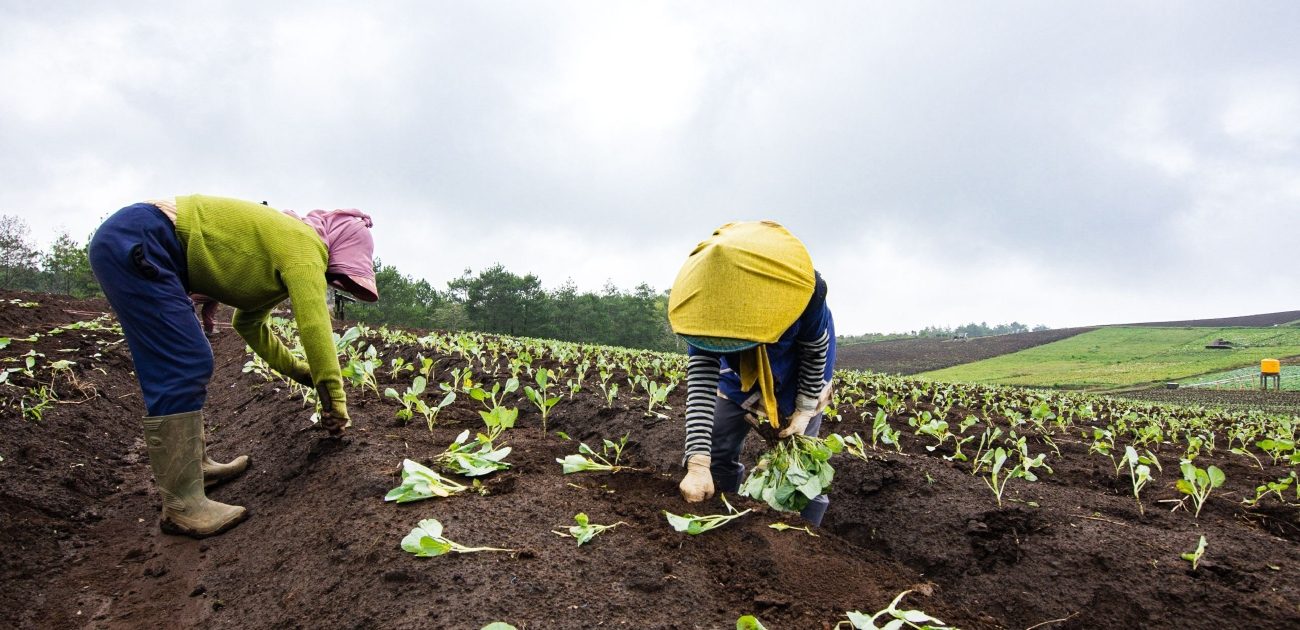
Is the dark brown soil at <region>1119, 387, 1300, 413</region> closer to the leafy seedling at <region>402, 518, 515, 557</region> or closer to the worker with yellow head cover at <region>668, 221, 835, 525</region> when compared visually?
the worker with yellow head cover at <region>668, 221, 835, 525</region>

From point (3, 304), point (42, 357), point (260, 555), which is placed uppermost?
point (3, 304)

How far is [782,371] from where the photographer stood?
2744 millimetres

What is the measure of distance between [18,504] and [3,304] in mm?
7813

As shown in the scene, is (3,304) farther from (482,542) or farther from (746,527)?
(746,527)

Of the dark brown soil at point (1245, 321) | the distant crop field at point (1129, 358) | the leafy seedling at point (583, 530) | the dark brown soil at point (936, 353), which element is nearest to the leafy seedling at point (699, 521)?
the leafy seedling at point (583, 530)

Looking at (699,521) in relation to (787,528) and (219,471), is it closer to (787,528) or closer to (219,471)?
(787,528)

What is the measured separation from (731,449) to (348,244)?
2029 mm

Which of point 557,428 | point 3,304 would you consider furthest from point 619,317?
point 557,428

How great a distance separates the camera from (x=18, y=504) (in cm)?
279

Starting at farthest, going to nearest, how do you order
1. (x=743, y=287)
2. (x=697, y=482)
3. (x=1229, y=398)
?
(x=1229, y=398)
(x=697, y=482)
(x=743, y=287)

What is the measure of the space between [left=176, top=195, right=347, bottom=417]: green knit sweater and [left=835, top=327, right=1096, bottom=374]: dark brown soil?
24489mm

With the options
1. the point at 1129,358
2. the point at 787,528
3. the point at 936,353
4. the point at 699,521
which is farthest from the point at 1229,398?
the point at 936,353

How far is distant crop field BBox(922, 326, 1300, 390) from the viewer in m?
22.6

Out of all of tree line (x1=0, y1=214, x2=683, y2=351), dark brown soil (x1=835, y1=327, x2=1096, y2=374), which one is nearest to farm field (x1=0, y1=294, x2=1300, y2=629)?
dark brown soil (x1=835, y1=327, x2=1096, y2=374)
